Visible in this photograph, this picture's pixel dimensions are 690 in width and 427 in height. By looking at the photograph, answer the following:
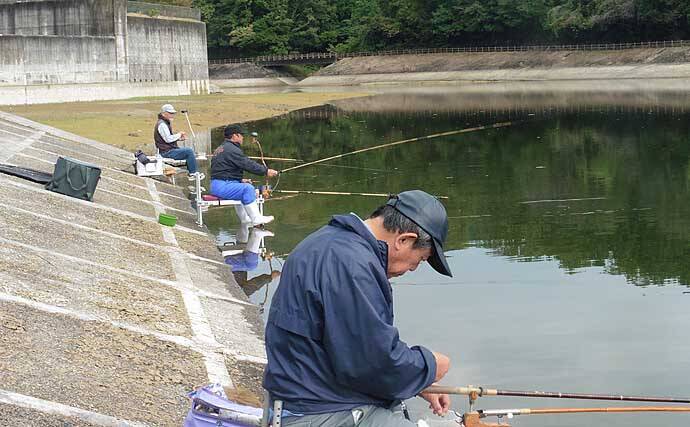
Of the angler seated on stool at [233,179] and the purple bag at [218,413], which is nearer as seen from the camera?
the purple bag at [218,413]

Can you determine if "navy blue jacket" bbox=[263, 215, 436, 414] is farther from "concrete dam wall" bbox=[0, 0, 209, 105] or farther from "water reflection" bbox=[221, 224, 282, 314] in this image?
"concrete dam wall" bbox=[0, 0, 209, 105]

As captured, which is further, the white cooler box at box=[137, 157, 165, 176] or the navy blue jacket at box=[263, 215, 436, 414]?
the white cooler box at box=[137, 157, 165, 176]

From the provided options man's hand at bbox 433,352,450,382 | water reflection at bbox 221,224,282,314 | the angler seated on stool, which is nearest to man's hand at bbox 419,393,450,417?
man's hand at bbox 433,352,450,382

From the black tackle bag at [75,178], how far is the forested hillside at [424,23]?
3709 inches

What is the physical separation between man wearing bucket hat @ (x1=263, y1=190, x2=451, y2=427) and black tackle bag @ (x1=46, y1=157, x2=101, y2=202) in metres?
12.7

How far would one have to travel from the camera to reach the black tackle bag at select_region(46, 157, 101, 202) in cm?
1727

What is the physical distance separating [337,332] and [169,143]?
743 inches

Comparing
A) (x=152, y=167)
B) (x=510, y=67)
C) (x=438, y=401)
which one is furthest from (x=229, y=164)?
(x=510, y=67)

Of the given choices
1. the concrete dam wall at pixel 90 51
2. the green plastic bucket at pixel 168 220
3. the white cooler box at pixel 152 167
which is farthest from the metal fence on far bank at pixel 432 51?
the green plastic bucket at pixel 168 220

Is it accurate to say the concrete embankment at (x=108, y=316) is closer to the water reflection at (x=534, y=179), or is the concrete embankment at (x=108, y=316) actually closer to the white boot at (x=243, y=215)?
the white boot at (x=243, y=215)

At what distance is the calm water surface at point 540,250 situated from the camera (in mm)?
10477

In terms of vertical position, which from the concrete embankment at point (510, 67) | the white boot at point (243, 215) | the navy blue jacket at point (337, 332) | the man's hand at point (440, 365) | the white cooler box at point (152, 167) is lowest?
the concrete embankment at point (510, 67)

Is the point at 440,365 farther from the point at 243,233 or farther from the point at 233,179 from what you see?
the point at 243,233

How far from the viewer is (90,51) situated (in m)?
60.9
